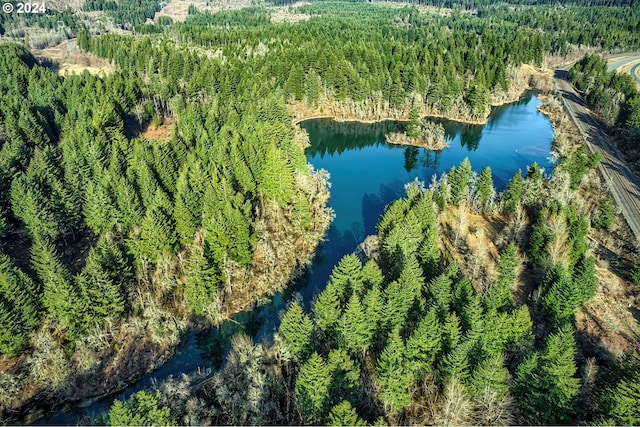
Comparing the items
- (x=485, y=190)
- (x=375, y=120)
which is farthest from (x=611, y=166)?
(x=375, y=120)

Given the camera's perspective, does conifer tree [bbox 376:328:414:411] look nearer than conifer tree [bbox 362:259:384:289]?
Yes

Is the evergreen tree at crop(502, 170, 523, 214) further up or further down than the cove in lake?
further up

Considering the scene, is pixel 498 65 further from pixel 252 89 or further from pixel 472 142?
pixel 252 89

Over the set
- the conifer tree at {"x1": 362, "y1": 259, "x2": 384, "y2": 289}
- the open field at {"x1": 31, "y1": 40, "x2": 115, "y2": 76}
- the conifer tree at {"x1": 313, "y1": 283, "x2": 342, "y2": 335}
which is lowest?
the conifer tree at {"x1": 313, "y1": 283, "x2": 342, "y2": 335}

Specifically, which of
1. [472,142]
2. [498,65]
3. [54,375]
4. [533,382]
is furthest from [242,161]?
[498,65]

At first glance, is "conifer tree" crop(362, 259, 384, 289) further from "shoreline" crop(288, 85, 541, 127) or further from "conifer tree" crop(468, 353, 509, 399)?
"shoreline" crop(288, 85, 541, 127)

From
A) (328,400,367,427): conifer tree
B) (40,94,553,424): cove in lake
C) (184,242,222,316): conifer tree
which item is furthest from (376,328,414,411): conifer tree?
(184,242,222,316): conifer tree
